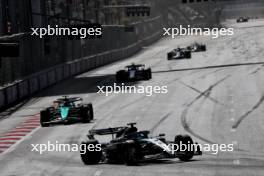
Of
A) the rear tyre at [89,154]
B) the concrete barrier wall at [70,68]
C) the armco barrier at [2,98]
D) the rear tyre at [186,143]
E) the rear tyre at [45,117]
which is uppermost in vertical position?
the rear tyre at [186,143]

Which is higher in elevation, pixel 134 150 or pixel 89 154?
pixel 134 150

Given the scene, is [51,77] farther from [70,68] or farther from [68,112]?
[68,112]

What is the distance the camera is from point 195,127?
33.4 metres

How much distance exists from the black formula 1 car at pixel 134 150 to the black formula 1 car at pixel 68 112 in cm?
1027

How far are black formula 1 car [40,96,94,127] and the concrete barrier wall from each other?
34.5 feet

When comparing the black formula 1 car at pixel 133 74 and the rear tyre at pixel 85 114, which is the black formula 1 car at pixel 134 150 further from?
the black formula 1 car at pixel 133 74

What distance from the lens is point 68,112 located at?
3538 centimetres

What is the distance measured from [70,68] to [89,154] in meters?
44.9

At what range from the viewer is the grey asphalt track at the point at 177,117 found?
23.6 metres

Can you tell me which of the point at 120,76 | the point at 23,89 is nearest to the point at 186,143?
the point at 23,89

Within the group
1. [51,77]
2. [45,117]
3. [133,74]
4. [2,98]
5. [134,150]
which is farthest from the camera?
[51,77]

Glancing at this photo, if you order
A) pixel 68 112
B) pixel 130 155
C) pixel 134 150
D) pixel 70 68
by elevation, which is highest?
pixel 134 150

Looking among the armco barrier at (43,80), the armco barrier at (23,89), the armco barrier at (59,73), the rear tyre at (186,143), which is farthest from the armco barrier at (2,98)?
the rear tyre at (186,143)

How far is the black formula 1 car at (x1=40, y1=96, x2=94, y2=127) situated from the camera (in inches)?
1388
